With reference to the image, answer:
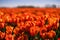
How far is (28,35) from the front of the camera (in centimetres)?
175

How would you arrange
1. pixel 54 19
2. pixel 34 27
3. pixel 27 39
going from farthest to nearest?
pixel 54 19 < pixel 34 27 < pixel 27 39

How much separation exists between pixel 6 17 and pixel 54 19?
448 millimetres

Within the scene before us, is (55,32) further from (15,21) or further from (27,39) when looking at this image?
(15,21)

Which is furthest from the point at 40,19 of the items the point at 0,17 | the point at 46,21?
the point at 0,17

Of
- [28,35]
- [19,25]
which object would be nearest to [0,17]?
[19,25]

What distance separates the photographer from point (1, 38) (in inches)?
68.5

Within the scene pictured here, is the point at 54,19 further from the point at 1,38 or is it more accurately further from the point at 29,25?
the point at 1,38

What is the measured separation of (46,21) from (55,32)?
0.29 metres

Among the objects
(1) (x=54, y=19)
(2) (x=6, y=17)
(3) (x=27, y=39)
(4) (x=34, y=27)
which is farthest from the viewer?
(2) (x=6, y=17)

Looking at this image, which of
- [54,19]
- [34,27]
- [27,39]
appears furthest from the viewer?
[54,19]

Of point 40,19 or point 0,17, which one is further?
point 0,17

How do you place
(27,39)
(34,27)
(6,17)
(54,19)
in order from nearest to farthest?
(27,39) < (34,27) < (54,19) < (6,17)

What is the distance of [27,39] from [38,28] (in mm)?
158

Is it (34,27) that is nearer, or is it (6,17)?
(34,27)
